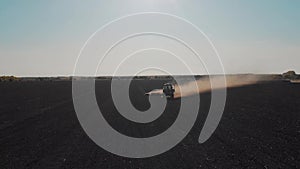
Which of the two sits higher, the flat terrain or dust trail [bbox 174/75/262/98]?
dust trail [bbox 174/75/262/98]

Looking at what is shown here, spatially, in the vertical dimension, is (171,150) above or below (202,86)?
below

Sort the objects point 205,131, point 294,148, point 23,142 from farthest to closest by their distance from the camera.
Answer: point 205,131 < point 23,142 < point 294,148

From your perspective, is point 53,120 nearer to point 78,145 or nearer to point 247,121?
point 78,145

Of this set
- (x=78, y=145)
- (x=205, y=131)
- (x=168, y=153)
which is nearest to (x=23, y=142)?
(x=78, y=145)

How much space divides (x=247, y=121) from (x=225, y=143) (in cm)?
485

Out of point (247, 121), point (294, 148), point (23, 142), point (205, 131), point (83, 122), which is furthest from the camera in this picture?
point (83, 122)

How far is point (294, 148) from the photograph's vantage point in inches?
388

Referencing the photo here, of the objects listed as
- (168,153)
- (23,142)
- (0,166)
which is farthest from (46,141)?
(168,153)

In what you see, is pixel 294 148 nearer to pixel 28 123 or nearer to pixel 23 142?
pixel 23 142

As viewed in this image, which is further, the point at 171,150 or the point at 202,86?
the point at 202,86

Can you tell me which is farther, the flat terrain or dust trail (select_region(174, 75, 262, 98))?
dust trail (select_region(174, 75, 262, 98))

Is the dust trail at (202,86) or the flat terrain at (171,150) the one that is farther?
the dust trail at (202,86)

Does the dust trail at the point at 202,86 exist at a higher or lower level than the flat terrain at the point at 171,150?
higher

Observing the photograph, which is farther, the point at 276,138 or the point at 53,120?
the point at 53,120
